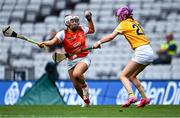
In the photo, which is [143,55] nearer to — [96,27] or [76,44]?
[76,44]

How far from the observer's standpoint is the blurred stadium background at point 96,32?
29.2m

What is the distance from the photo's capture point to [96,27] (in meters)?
30.5

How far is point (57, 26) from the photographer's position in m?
31.3

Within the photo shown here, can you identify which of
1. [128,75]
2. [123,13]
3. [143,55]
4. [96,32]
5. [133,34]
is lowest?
[128,75]

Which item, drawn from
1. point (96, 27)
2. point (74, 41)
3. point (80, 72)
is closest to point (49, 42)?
point (74, 41)

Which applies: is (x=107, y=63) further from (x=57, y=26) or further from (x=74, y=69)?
(x=74, y=69)

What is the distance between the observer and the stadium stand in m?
29.2

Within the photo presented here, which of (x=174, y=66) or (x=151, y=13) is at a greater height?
(x=151, y=13)

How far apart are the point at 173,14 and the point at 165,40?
1107 mm

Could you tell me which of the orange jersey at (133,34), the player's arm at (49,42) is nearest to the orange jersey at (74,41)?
the player's arm at (49,42)

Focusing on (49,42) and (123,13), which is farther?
(49,42)

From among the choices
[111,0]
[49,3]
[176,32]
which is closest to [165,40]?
[176,32]

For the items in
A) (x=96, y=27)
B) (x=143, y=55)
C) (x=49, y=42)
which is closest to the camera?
(x=143, y=55)

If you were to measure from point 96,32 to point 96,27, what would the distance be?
0.23 meters
